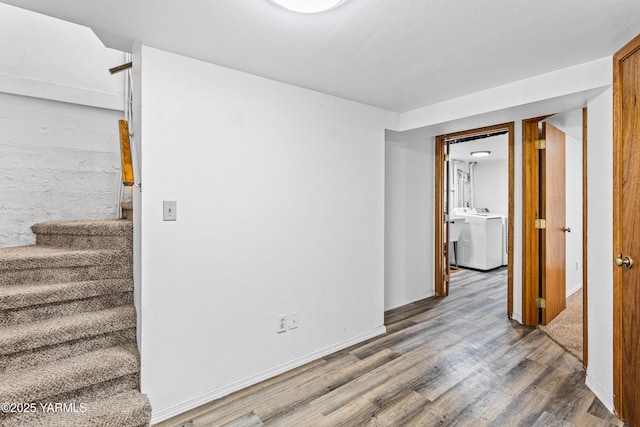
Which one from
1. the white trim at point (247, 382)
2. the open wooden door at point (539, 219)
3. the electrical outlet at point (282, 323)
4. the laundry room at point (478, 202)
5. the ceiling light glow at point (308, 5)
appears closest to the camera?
the ceiling light glow at point (308, 5)

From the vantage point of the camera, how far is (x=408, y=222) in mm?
3928

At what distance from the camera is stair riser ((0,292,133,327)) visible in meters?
1.92

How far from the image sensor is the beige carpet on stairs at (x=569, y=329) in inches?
107

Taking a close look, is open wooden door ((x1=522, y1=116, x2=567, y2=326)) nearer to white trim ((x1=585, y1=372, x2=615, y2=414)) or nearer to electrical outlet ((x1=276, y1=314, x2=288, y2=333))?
white trim ((x1=585, y1=372, x2=615, y2=414))

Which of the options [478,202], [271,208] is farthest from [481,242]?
[271,208]

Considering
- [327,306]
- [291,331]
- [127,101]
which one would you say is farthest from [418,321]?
[127,101]

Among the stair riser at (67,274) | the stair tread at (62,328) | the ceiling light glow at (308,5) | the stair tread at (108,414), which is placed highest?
the ceiling light glow at (308,5)

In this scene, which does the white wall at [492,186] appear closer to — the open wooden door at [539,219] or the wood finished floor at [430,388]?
the open wooden door at [539,219]

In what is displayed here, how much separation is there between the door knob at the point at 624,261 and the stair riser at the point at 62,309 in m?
3.10

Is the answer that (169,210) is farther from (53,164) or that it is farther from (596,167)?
(596,167)

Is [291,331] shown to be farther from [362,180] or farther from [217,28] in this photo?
[217,28]

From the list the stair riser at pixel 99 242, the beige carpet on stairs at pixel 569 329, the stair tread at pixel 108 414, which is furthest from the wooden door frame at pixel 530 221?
the stair riser at pixel 99 242

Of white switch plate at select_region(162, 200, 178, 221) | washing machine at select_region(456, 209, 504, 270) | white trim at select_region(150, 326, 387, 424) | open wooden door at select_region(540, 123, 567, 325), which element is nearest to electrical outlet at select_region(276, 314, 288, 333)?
white trim at select_region(150, 326, 387, 424)

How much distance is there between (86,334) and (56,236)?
3.83 ft
